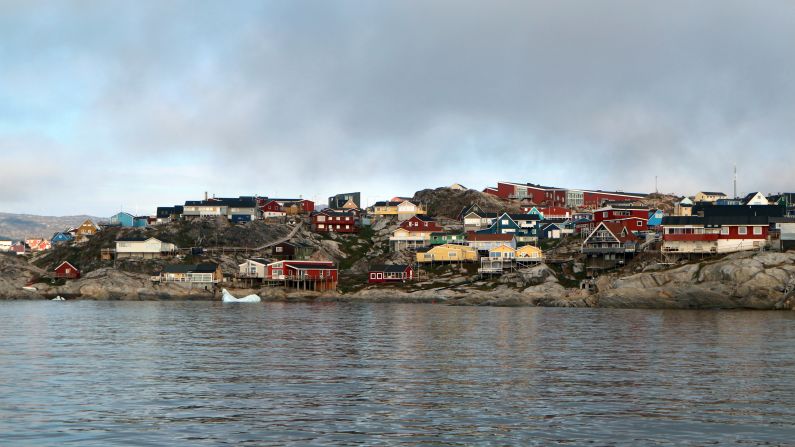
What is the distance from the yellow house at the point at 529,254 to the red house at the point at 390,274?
68.2 ft

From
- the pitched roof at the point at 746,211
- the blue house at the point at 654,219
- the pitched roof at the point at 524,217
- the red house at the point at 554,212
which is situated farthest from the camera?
the red house at the point at 554,212

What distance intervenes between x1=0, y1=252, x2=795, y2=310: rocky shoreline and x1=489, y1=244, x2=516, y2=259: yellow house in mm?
10424

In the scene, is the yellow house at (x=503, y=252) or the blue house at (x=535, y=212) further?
the blue house at (x=535, y=212)

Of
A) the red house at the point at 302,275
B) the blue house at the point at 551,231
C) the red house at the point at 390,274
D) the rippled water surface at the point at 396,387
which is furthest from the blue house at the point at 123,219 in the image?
the rippled water surface at the point at 396,387

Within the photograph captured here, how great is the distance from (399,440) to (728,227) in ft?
380

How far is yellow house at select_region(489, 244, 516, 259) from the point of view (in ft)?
490

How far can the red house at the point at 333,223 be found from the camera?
190m

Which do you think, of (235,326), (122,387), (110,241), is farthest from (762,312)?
(110,241)

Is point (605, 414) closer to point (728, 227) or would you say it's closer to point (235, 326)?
point (235, 326)

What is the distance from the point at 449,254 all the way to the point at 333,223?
42.3 meters

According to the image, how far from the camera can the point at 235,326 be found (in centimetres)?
7850

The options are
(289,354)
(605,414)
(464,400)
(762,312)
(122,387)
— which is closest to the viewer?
(605,414)

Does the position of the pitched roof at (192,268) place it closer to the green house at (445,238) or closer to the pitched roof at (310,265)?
the pitched roof at (310,265)

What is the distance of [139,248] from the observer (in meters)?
164
